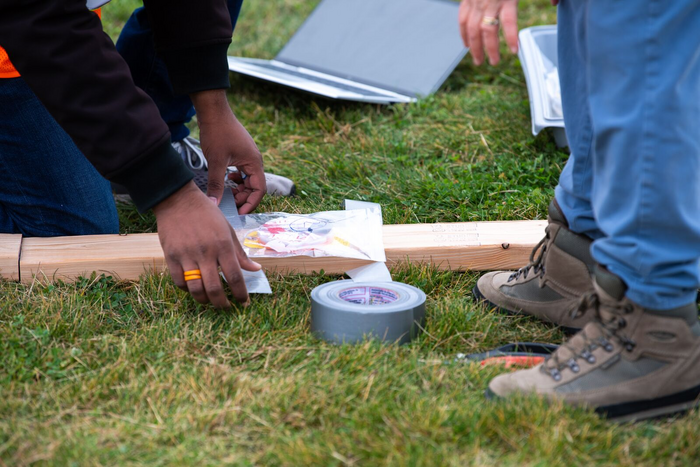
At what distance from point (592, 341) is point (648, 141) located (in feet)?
1.39

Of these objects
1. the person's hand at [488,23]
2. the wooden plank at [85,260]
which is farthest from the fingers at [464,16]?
the wooden plank at [85,260]

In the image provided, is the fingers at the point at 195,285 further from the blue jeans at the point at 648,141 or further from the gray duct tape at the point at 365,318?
the blue jeans at the point at 648,141

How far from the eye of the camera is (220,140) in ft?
6.72

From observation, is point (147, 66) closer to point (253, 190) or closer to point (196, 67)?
point (196, 67)

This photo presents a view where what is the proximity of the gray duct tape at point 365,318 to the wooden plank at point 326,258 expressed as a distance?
0.30m

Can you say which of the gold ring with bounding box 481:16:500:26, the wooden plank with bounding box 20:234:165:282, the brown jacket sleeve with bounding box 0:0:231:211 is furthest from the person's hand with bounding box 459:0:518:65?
the wooden plank with bounding box 20:234:165:282

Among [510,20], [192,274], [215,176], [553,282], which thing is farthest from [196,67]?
[553,282]

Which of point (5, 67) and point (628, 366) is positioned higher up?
point (5, 67)

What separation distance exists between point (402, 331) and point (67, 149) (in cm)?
123

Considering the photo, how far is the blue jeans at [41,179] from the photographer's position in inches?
79.4

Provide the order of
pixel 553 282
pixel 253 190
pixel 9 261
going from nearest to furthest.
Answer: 1. pixel 553 282
2. pixel 9 261
3. pixel 253 190

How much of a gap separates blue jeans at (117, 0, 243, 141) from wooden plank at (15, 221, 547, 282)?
65 cm

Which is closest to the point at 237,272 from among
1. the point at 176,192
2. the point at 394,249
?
the point at 176,192

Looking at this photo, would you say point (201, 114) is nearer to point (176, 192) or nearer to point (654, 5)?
point (176, 192)
